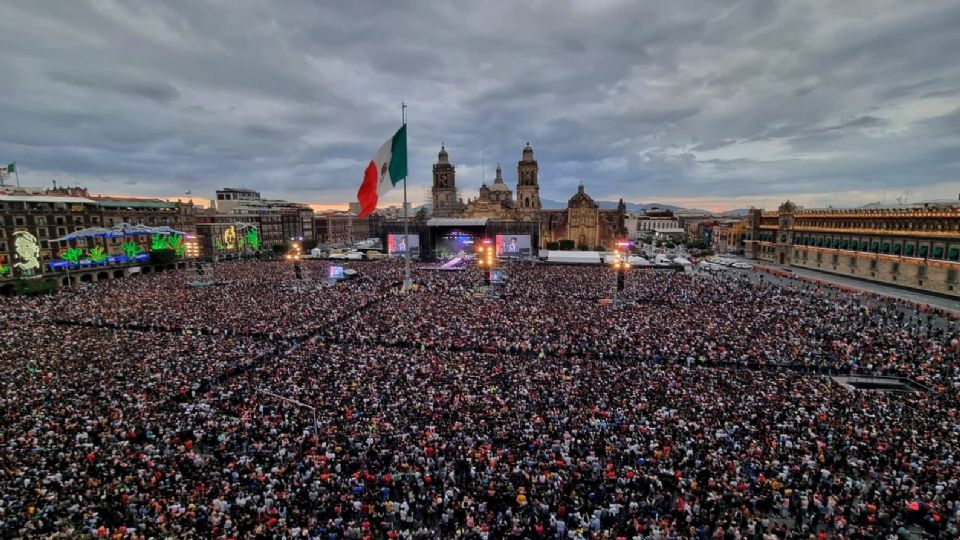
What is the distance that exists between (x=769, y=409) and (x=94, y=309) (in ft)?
126

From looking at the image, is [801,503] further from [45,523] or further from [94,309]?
[94,309]

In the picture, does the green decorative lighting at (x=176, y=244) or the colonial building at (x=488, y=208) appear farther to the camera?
the colonial building at (x=488, y=208)

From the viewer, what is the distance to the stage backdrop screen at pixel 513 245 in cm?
6694

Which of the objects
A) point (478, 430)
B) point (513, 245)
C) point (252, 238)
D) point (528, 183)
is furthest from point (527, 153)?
point (478, 430)

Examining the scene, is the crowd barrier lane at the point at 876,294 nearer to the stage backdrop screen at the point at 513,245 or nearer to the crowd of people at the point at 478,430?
the crowd of people at the point at 478,430

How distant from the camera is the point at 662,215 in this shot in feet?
535

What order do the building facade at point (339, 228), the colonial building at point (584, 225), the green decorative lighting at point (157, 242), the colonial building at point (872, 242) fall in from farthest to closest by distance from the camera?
the building facade at point (339, 228) < the colonial building at point (584, 225) < the green decorative lighting at point (157, 242) < the colonial building at point (872, 242)

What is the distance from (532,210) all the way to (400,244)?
3392 cm

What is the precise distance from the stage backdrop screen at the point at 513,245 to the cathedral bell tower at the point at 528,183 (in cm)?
2589

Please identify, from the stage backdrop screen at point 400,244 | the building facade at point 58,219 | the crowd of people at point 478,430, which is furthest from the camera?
the stage backdrop screen at point 400,244

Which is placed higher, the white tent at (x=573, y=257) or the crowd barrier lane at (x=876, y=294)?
the white tent at (x=573, y=257)

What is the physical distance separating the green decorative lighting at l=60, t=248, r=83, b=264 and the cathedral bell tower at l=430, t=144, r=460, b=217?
6275 centimetres

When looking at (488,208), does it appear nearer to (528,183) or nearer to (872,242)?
(528,183)

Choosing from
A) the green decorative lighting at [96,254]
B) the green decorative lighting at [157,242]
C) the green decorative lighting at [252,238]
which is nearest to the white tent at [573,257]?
the green decorative lighting at [157,242]
